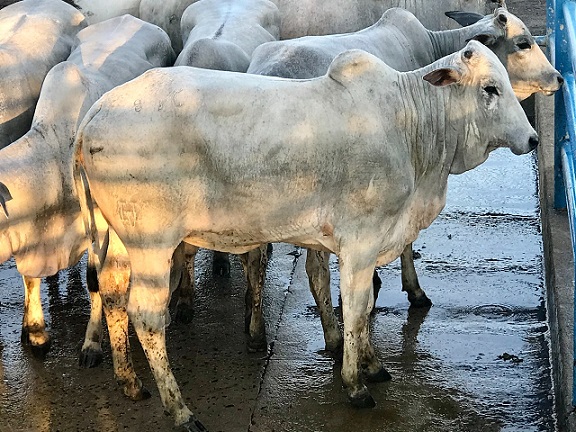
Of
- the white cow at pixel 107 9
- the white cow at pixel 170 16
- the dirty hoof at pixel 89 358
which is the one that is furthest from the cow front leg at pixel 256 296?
the white cow at pixel 107 9

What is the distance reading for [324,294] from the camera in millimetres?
5961

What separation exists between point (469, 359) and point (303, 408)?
102cm

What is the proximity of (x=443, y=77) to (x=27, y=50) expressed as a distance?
331 centimetres

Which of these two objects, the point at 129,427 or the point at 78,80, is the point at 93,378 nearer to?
the point at 129,427

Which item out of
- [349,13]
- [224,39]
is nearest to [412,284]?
[224,39]

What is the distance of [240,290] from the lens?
7.01 metres

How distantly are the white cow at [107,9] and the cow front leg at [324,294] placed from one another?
409 cm

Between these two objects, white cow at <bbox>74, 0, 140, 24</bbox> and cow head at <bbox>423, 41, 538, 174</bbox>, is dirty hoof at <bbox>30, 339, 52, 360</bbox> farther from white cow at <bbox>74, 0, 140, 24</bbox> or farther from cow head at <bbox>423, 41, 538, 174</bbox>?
white cow at <bbox>74, 0, 140, 24</bbox>

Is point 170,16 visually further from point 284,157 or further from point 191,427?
point 191,427

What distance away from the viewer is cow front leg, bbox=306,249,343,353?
596 cm

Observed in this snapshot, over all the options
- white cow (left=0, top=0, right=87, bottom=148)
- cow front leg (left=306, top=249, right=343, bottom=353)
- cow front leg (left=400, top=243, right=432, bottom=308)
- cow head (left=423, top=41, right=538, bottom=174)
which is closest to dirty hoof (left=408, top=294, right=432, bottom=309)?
cow front leg (left=400, top=243, right=432, bottom=308)

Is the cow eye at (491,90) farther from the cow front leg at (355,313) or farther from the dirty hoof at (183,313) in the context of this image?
the dirty hoof at (183,313)

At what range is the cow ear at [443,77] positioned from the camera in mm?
5219

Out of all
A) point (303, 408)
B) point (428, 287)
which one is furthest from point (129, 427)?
point (428, 287)
